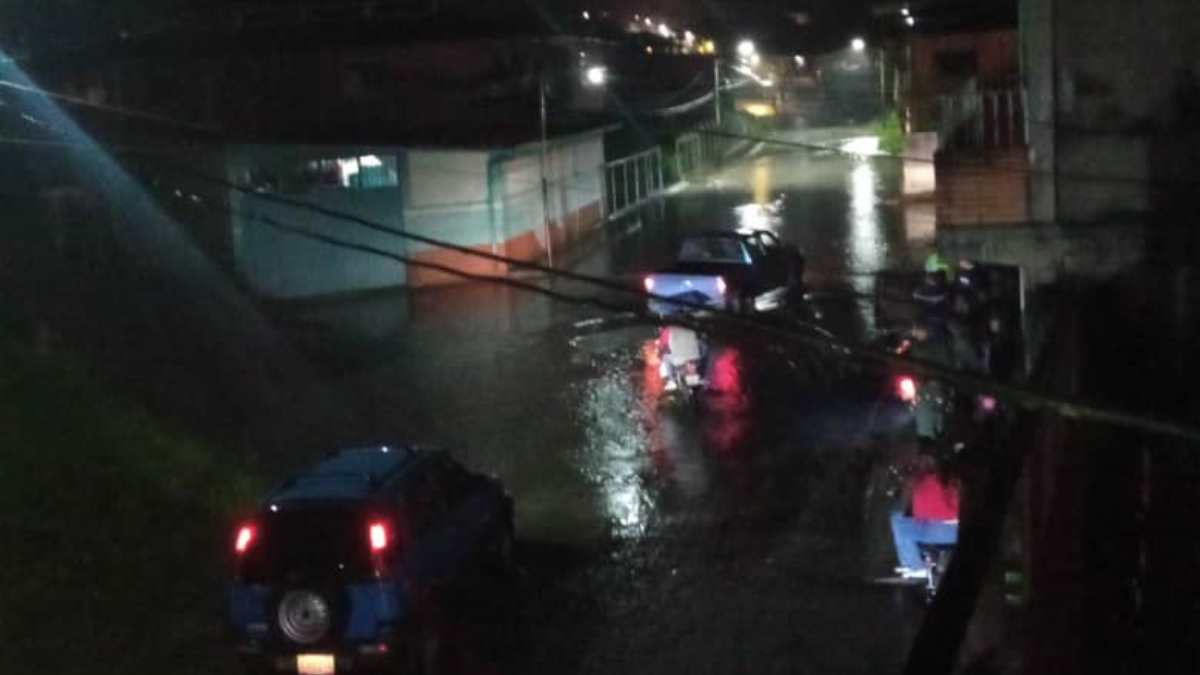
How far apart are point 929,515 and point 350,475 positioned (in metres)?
4.32

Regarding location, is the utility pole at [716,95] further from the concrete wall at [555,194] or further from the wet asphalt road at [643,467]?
the wet asphalt road at [643,467]

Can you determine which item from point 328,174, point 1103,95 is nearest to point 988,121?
point 1103,95

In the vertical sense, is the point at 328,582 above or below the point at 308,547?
below

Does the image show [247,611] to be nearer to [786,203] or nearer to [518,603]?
[518,603]

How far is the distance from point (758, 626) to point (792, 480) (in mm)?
5055

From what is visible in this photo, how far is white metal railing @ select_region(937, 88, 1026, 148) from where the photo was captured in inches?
610

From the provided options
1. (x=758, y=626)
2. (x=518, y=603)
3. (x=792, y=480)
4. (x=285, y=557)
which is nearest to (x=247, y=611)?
(x=285, y=557)

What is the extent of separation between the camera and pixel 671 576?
14.5 meters

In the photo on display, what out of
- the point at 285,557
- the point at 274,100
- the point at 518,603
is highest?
the point at 274,100

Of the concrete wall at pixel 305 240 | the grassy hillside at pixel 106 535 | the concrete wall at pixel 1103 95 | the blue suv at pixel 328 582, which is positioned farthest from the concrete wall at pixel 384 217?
the blue suv at pixel 328 582

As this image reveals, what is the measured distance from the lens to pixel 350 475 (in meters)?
12.7

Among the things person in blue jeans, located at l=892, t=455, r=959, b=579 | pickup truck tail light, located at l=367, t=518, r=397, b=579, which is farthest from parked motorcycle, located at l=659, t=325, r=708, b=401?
pickup truck tail light, located at l=367, t=518, r=397, b=579

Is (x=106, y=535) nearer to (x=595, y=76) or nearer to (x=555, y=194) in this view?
(x=555, y=194)

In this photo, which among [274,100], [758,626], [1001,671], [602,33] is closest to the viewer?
[1001,671]
